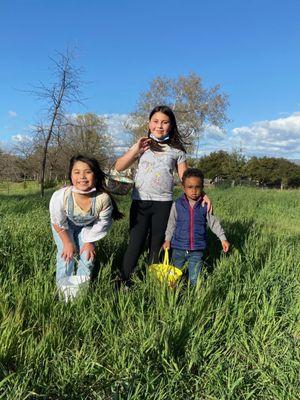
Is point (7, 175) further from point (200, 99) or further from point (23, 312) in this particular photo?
point (23, 312)

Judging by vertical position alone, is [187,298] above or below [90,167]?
below

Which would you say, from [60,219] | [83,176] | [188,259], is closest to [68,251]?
[60,219]

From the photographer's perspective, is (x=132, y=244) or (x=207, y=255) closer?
(x=132, y=244)

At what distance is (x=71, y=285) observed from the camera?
2852 mm

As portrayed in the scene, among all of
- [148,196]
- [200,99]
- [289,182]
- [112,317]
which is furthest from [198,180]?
[289,182]

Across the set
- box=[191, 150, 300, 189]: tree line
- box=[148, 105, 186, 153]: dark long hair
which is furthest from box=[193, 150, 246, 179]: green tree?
box=[148, 105, 186, 153]: dark long hair

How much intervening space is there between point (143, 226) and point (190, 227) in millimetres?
430

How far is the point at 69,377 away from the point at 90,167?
1.71m

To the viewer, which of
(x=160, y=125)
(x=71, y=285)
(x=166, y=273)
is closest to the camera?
(x=71, y=285)

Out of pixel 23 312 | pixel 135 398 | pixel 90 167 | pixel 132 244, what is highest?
pixel 90 167

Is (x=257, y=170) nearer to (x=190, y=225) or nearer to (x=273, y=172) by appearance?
(x=273, y=172)

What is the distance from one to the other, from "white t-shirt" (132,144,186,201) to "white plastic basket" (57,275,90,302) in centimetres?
93

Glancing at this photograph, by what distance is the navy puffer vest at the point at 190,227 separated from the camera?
3.49m

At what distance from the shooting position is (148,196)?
11.2ft
